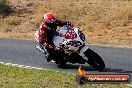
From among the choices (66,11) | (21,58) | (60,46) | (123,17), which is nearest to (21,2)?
(66,11)

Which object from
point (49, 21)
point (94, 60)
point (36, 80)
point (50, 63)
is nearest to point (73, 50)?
point (94, 60)

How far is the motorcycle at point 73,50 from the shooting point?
11625mm

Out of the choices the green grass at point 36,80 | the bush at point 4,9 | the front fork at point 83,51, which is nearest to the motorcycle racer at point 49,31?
the front fork at point 83,51

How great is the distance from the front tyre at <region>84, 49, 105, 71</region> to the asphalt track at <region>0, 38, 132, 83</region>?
142mm

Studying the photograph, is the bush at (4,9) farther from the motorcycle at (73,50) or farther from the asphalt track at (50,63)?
the motorcycle at (73,50)

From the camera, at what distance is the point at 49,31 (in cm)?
1215

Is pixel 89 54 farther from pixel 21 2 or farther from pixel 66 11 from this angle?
pixel 21 2

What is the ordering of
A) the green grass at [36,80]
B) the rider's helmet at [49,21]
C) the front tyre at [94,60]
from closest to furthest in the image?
the green grass at [36,80] → the front tyre at [94,60] → the rider's helmet at [49,21]

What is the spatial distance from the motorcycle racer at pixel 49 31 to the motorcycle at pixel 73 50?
0.11m

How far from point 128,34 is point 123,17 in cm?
543

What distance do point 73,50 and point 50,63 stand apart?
1603 millimetres

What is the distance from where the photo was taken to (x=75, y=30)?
38.8 feet

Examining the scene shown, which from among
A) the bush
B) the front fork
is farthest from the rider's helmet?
the bush

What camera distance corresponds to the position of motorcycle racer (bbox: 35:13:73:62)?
12.0 metres
